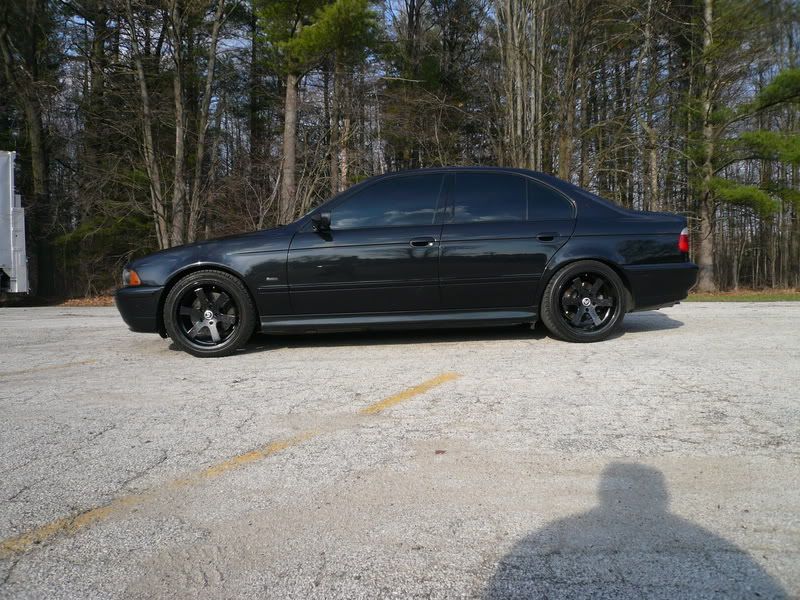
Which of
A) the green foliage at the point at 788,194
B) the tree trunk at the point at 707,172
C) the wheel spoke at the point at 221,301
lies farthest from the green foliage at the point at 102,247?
the green foliage at the point at 788,194

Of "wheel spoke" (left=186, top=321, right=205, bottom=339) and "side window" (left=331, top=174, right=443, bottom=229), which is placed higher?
"side window" (left=331, top=174, right=443, bottom=229)

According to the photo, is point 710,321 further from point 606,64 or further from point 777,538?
point 606,64

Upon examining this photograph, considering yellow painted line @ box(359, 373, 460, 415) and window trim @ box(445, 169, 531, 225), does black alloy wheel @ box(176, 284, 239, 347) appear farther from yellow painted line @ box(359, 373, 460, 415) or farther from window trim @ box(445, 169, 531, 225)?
window trim @ box(445, 169, 531, 225)

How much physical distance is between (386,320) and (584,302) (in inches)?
76.1

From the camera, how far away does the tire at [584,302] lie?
5098 millimetres

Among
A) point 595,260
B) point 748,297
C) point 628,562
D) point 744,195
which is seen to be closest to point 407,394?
point 628,562

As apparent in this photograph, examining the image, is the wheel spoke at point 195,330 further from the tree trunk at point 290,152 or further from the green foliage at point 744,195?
the green foliage at point 744,195

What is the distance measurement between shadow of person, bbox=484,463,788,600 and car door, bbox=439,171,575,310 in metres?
3.08

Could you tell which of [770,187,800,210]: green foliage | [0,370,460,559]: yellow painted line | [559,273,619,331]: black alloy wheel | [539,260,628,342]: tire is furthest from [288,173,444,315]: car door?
[770,187,800,210]: green foliage

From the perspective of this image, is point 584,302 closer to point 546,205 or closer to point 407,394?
point 546,205

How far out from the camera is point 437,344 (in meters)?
5.28

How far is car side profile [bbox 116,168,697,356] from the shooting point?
4973mm

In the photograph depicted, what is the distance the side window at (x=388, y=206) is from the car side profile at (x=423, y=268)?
10mm

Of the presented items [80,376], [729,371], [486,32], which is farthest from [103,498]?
[486,32]
